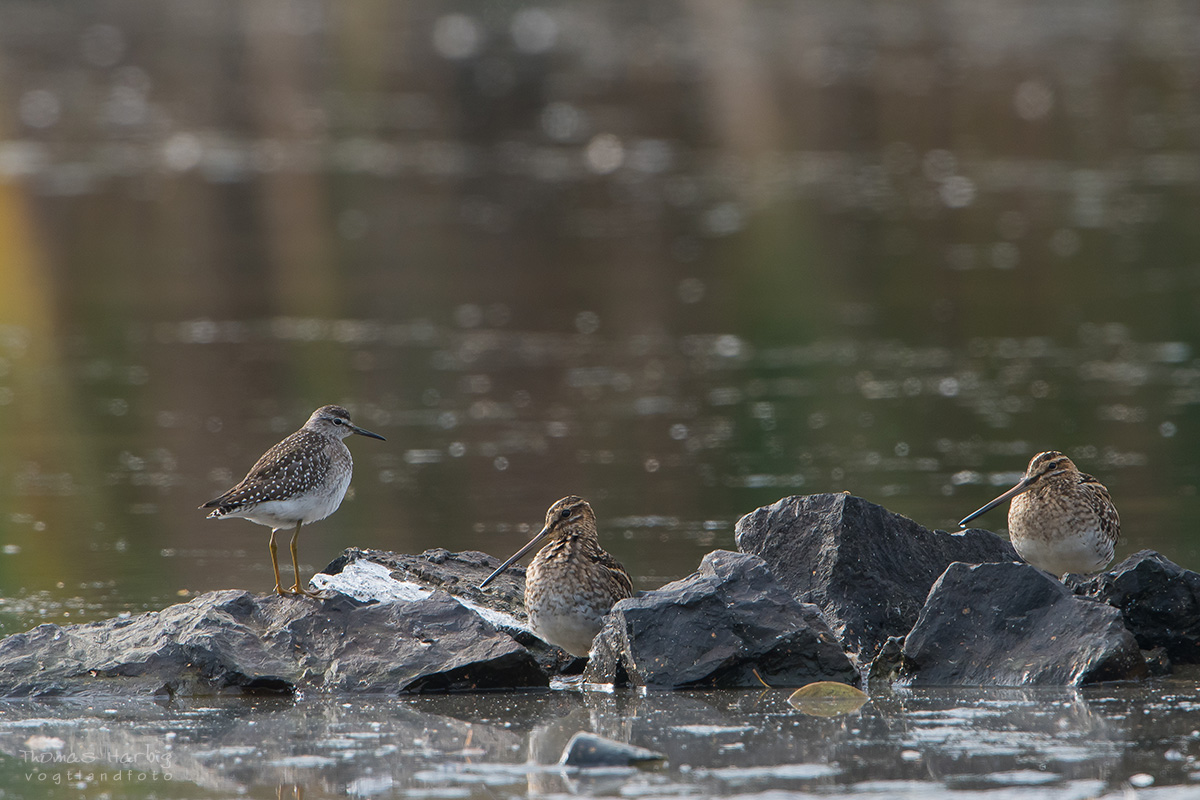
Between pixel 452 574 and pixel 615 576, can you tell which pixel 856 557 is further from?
pixel 452 574

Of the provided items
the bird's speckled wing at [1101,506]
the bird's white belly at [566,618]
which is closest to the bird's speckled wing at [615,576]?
the bird's white belly at [566,618]

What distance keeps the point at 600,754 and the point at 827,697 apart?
1310 millimetres

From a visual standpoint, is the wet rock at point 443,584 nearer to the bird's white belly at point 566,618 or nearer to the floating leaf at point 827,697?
the bird's white belly at point 566,618

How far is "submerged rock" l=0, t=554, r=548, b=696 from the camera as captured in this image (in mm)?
7020

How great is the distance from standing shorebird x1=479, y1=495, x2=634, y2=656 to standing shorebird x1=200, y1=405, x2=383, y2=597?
1.09 m

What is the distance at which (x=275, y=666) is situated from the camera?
7.06m

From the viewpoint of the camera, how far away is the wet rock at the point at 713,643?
693 cm

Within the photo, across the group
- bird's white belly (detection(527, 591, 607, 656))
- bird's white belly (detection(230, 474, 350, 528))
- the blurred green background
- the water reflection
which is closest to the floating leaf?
the water reflection

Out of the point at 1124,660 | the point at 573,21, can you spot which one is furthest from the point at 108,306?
the point at 573,21

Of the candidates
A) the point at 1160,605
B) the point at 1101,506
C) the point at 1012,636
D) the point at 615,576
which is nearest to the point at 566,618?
the point at 615,576

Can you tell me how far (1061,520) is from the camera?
7.91m

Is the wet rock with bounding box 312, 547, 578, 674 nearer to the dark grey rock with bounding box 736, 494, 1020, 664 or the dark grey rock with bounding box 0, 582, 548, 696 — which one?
the dark grey rock with bounding box 0, 582, 548, 696

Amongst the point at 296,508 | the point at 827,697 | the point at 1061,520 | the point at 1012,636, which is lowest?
the point at 827,697

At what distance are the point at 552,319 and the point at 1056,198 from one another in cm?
938
